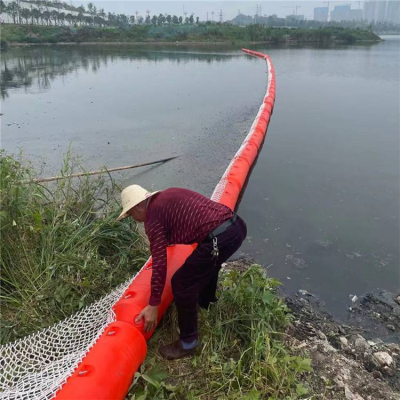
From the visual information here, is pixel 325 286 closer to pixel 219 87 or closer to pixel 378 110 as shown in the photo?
pixel 378 110

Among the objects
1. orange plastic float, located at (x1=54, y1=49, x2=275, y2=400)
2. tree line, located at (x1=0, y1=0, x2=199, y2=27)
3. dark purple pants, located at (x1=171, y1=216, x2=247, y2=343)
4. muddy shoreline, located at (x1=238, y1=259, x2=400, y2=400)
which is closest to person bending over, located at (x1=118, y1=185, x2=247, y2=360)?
dark purple pants, located at (x1=171, y1=216, x2=247, y2=343)

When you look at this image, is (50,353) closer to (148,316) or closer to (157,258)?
(148,316)

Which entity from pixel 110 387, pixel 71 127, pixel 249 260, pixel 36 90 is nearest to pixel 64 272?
pixel 110 387

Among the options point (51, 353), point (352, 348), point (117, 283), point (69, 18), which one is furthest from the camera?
point (69, 18)

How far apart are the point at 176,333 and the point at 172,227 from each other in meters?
0.96

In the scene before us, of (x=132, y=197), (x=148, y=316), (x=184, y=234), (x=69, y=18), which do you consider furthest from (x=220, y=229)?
(x=69, y=18)

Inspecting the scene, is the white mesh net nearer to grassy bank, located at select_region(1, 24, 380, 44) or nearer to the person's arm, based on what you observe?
the person's arm

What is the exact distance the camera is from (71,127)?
9.75m

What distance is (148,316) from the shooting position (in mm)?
2516

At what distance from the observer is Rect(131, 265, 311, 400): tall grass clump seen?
240cm

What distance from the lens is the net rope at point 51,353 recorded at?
221 cm

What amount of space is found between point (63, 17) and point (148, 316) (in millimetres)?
78137

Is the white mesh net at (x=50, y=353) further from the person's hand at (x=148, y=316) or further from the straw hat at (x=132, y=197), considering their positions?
the straw hat at (x=132, y=197)

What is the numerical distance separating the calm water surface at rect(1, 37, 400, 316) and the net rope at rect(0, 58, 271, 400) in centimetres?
208
